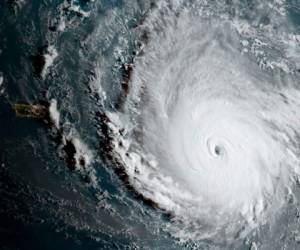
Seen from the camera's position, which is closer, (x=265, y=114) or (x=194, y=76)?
(x=194, y=76)

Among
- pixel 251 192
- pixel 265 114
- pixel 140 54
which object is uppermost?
pixel 140 54

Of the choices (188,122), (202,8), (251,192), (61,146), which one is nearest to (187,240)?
(251,192)

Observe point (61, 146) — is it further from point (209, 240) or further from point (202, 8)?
point (202, 8)

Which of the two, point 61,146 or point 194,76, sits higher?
point 194,76
